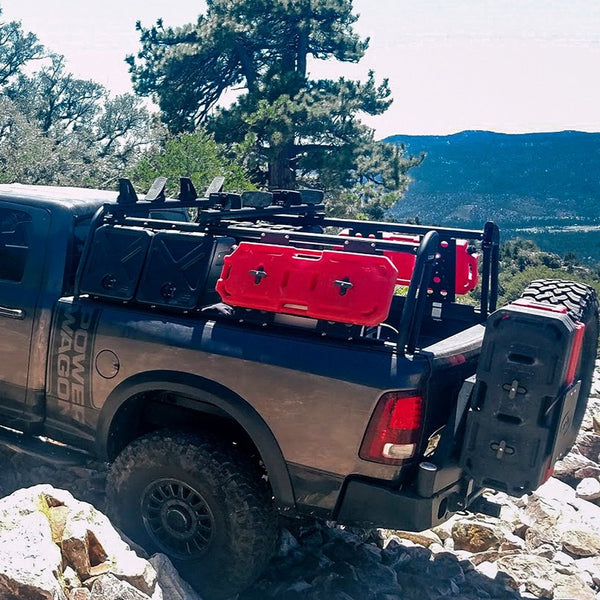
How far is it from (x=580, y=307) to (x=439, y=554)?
167 cm

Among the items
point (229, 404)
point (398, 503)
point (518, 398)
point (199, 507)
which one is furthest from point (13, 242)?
point (518, 398)

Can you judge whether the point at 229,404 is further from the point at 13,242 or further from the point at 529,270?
the point at 529,270

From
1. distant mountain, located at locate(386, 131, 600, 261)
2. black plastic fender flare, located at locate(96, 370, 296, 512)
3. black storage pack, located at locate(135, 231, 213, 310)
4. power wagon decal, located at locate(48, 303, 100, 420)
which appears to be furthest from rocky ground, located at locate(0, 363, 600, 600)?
distant mountain, located at locate(386, 131, 600, 261)

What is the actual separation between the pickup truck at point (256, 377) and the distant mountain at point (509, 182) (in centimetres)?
7767

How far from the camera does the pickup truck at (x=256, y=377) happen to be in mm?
3043

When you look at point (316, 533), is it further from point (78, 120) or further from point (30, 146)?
point (78, 120)

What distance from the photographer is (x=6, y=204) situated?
4.25 metres

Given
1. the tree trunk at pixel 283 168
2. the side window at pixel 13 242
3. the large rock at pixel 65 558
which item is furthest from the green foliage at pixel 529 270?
the large rock at pixel 65 558

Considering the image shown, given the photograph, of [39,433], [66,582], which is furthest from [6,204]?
[66,582]

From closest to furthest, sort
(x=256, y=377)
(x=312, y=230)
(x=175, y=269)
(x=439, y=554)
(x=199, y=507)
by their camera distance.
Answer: (x=256, y=377), (x=199, y=507), (x=175, y=269), (x=439, y=554), (x=312, y=230)

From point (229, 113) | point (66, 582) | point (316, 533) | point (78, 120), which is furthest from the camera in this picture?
point (78, 120)

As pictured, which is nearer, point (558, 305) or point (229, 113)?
point (558, 305)

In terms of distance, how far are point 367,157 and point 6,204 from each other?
21584mm

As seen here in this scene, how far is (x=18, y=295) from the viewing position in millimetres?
4039
